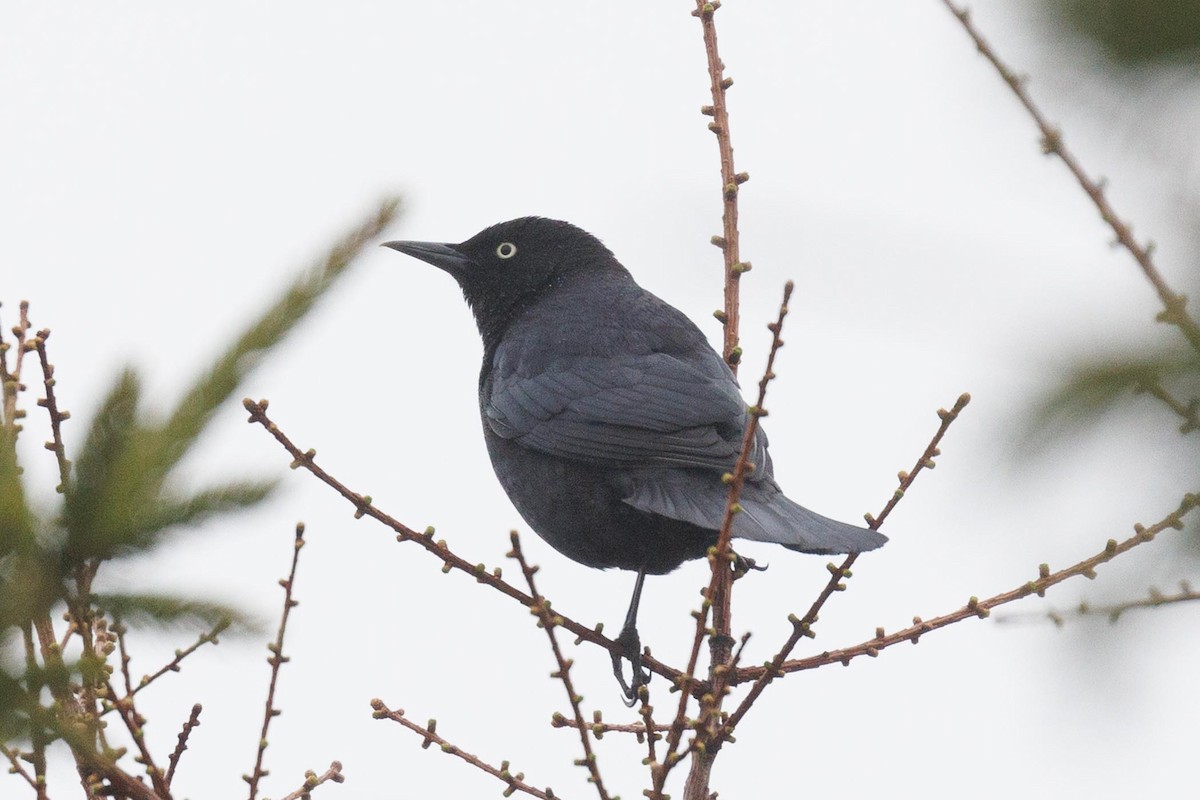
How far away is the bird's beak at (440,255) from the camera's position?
614cm

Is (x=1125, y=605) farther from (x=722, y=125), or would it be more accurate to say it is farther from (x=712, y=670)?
(x=722, y=125)

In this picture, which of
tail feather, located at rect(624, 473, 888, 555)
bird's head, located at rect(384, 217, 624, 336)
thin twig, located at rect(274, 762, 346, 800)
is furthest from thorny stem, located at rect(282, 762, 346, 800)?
bird's head, located at rect(384, 217, 624, 336)

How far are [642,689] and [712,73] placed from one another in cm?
220

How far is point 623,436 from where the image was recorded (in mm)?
4629

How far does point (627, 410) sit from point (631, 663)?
34.6 inches

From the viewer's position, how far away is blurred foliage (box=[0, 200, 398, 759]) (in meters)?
1.42

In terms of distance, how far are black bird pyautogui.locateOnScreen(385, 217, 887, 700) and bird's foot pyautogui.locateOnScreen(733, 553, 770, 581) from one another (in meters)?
0.12

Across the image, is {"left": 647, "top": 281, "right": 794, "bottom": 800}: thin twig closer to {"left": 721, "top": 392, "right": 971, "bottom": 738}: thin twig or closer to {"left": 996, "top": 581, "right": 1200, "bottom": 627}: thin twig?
{"left": 721, "top": 392, "right": 971, "bottom": 738}: thin twig

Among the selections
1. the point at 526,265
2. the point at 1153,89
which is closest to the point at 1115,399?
the point at 1153,89

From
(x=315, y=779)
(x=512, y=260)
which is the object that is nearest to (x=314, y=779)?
(x=315, y=779)

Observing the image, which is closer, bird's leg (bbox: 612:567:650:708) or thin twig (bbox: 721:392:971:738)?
thin twig (bbox: 721:392:971:738)

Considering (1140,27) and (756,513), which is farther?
(756,513)

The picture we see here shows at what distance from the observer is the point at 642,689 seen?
3154 mm

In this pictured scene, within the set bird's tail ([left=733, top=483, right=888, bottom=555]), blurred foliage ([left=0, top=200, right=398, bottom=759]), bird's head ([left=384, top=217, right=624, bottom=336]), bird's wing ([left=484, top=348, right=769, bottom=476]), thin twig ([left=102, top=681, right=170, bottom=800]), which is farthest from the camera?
bird's head ([left=384, top=217, right=624, bottom=336])
